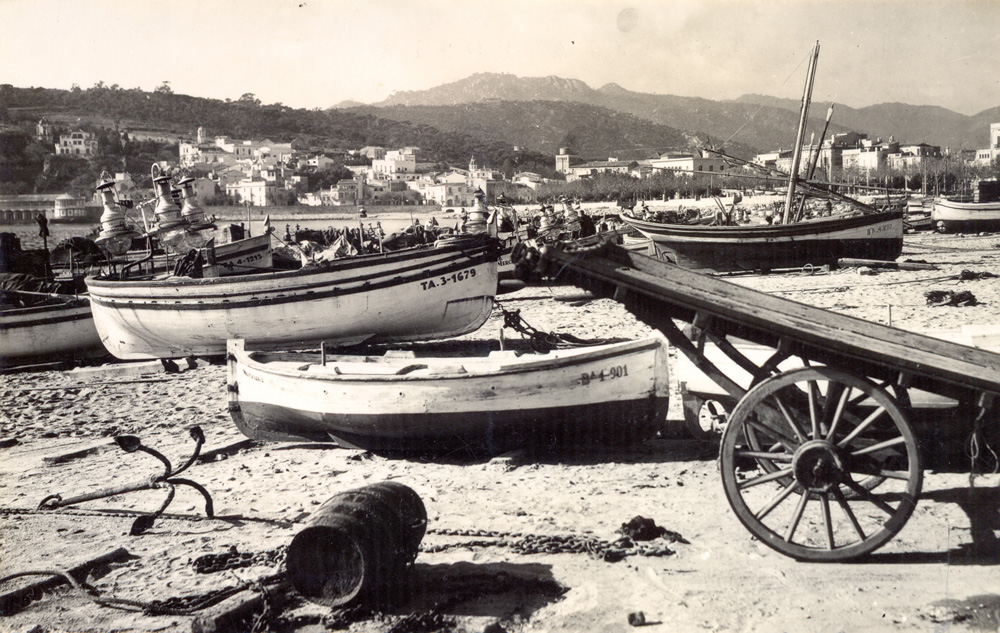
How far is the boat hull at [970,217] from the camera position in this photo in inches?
1216

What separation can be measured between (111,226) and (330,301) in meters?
6.41

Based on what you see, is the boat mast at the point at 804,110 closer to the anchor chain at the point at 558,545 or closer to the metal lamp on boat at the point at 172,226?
the metal lamp on boat at the point at 172,226

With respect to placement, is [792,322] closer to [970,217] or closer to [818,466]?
[818,466]

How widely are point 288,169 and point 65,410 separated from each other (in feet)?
407

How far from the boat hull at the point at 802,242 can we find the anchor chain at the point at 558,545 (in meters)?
17.4

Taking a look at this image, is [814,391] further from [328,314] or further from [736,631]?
[328,314]

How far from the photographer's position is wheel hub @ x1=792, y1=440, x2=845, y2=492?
3.98 metres

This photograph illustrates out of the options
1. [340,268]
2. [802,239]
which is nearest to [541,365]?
[340,268]

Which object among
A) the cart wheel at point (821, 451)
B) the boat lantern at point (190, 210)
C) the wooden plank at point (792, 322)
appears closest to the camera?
the wooden plank at point (792, 322)

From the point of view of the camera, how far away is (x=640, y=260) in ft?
14.5

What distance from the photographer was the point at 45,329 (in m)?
14.0

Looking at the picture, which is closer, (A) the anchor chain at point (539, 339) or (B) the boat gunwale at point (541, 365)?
(B) the boat gunwale at point (541, 365)

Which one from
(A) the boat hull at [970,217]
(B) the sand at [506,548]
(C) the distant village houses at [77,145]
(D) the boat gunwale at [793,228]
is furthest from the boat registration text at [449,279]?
(C) the distant village houses at [77,145]

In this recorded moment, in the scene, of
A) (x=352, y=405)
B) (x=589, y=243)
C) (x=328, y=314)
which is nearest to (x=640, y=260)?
(x=589, y=243)
